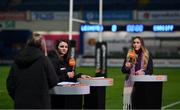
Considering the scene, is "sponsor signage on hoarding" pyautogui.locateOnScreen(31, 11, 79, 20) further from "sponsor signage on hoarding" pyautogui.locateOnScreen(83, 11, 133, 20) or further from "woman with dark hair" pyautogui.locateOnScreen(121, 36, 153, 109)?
"woman with dark hair" pyautogui.locateOnScreen(121, 36, 153, 109)

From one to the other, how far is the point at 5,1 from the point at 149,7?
15.4 meters

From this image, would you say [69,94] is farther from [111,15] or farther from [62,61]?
[111,15]

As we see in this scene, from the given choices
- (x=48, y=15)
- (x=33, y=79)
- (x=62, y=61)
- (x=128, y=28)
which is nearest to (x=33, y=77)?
(x=33, y=79)

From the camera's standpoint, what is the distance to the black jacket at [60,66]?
7.45 m

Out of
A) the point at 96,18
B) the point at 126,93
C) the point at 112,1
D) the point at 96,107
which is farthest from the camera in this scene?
the point at 112,1

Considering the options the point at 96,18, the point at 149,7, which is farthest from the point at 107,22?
the point at 149,7

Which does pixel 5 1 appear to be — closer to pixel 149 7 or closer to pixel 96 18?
pixel 96 18

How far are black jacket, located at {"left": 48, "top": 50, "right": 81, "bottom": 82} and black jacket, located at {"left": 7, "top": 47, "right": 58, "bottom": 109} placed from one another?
3.21ft

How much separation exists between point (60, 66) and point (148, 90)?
1.73m

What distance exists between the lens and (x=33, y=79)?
6.44 meters

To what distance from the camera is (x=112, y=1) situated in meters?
54.6

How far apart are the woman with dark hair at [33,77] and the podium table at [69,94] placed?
1.54 ft

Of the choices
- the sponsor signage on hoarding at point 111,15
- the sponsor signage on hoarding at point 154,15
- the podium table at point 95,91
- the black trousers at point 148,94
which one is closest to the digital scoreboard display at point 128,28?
the black trousers at point 148,94

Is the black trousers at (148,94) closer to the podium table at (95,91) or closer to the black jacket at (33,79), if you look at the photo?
the podium table at (95,91)
